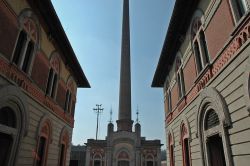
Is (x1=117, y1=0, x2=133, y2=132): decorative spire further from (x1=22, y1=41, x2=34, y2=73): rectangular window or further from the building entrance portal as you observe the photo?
(x1=22, y1=41, x2=34, y2=73): rectangular window

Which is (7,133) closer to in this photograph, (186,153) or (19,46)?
(19,46)

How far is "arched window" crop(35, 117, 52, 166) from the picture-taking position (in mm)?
10355

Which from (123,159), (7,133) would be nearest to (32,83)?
(7,133)

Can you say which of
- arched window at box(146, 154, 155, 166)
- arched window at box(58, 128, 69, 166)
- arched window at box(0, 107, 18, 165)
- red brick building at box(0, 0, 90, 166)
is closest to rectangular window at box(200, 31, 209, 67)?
red brick building at box(0, 0, 90, 166)

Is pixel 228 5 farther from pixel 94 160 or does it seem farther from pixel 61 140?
pixel 94 160

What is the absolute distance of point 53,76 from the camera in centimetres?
1213

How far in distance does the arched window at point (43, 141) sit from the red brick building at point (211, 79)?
22.9ft

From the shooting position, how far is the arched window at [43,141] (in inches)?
408

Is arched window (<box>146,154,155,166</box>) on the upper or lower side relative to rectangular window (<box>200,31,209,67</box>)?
lower

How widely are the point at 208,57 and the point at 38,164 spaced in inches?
365

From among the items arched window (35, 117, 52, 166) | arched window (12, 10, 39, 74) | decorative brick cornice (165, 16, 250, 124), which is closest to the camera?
decorative brick cornice (165, 16, 250, 124)

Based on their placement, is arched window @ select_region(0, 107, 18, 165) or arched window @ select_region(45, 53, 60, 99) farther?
arched window @ select_region(45, 53, 60, 99)

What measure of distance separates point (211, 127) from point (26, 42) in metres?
7.98

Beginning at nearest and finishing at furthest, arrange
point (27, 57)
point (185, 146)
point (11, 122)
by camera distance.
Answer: point (11, 122)
point (27, 57)
point (185, 146)
